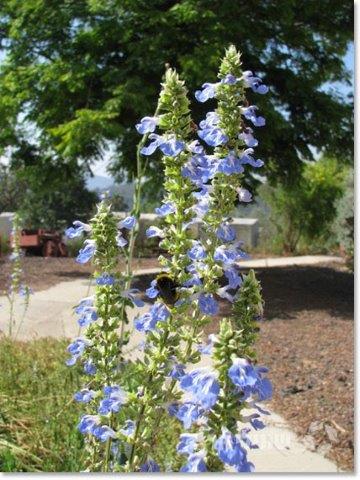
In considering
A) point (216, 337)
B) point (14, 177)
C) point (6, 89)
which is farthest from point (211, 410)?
point (14, 177)

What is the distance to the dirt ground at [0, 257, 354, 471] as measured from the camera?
7.99 ft

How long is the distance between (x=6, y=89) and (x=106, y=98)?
38.3 inches

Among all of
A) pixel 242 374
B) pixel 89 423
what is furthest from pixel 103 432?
pixel 242 374

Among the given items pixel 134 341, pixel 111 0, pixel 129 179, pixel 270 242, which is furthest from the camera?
pixel 270 242

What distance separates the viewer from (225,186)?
968 millimetres

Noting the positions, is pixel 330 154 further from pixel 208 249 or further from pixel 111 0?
pixel 208 249

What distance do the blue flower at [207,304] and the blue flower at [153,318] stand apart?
0.06 metres

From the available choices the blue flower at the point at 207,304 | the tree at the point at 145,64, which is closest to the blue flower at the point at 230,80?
the blue flower at the point at 207,304

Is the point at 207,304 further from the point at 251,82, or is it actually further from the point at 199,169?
the point at 251,82

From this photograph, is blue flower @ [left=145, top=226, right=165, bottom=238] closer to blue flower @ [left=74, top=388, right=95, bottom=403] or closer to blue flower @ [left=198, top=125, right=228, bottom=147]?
blue flower @ [left=198, top=125, right=228, bottom=147]

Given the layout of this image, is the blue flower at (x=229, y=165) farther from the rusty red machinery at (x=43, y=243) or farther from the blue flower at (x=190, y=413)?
the rusty red machinery at (x=43, y=243)

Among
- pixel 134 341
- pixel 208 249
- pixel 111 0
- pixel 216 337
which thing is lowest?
pixel 134 341

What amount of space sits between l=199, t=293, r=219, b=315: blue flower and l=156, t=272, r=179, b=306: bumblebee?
4 centimetres

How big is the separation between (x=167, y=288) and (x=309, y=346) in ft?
9.45
